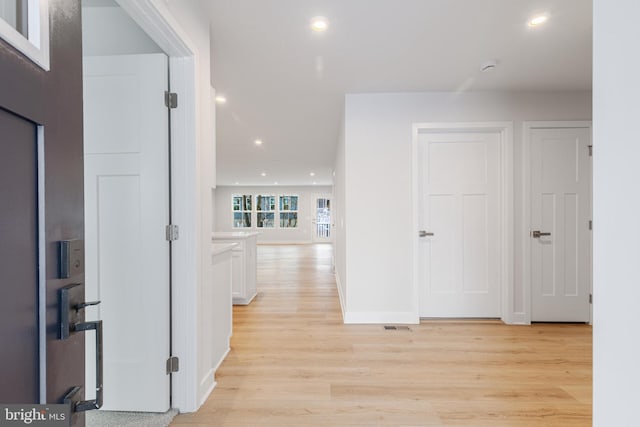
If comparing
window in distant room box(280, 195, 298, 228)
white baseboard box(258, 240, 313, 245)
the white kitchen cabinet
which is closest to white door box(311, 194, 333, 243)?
white baseboard box(258, 240, 313, 245)

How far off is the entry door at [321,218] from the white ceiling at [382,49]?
346 inches

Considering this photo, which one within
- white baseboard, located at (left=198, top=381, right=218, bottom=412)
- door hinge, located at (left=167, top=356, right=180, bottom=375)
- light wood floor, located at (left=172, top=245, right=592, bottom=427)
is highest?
door hinge, located at (left=167, top=356, right=180, bottom=375)

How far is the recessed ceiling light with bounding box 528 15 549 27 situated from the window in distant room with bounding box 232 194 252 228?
37.3 feet

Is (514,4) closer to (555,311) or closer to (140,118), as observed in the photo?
(140,118)

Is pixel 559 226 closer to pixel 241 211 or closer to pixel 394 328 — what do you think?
pixel 394 328

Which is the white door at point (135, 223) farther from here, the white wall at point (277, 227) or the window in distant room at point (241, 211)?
the window in distant room at point (241, 211)

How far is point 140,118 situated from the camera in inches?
67.0

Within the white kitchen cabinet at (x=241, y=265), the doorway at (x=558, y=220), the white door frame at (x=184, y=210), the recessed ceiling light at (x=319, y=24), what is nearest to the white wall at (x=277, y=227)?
the white kitchen cabinet at (x=241, y=265)

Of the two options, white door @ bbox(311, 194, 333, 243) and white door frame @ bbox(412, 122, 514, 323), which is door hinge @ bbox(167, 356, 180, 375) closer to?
white door frame @ bbox(412, 122, 514, 323)

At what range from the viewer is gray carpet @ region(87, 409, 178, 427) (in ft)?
5.29

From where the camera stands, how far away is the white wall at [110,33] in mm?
1788

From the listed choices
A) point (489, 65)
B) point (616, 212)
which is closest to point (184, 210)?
point (616, 212)

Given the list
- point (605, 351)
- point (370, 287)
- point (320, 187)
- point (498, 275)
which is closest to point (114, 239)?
point (605, 351)

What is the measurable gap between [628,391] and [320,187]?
12014 mm
